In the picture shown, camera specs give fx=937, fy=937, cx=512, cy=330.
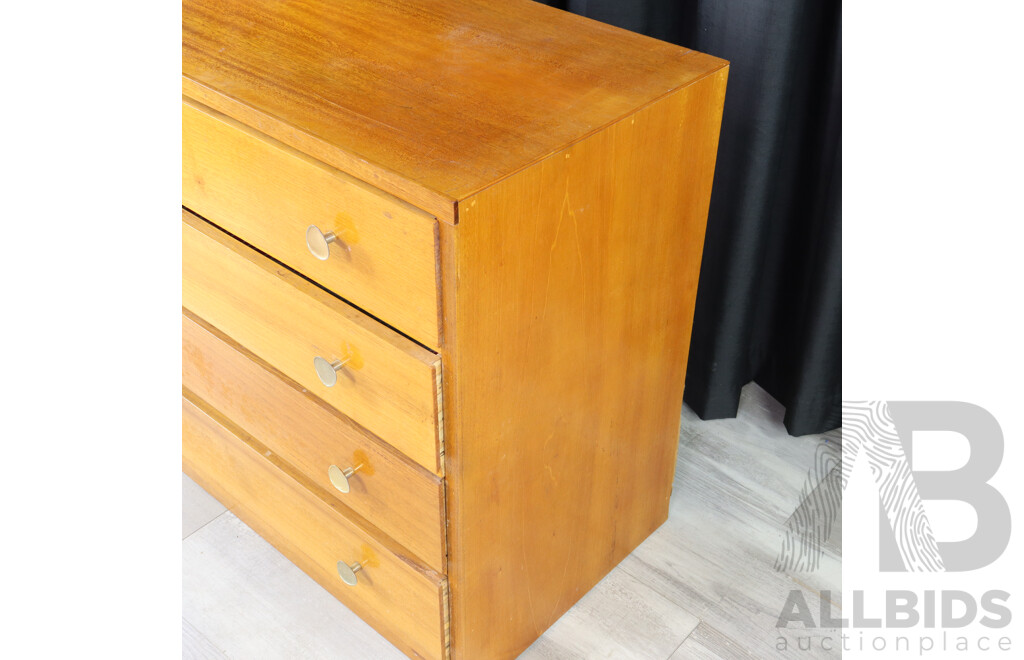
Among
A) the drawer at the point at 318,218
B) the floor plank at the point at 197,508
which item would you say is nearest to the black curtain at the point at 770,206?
the drawer at the point at 318,218

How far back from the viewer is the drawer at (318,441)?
→ 37.7 inches

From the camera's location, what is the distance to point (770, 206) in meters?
1.31

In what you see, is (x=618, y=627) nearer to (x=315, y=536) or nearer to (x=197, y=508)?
(x=315, y=536)

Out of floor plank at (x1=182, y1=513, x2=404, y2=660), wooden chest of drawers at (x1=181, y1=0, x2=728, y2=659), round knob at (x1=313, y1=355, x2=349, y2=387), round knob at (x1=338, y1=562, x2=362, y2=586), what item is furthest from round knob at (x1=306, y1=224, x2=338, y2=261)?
floor plank at (x1=182, y1=513, x2=404, y2=660)

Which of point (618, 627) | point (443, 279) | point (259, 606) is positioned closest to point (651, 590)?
point (618, 627)

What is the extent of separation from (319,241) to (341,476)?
288mm

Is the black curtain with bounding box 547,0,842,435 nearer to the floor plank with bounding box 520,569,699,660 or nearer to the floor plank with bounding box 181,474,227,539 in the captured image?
the floor plank with bounding box 520,569,699,660

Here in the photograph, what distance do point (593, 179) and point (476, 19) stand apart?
0.30m

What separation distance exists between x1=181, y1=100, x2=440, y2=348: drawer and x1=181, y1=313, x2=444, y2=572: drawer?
166 mm

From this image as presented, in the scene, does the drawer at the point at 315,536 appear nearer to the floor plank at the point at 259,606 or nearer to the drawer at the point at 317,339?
the floor plank at the point at 259,606
